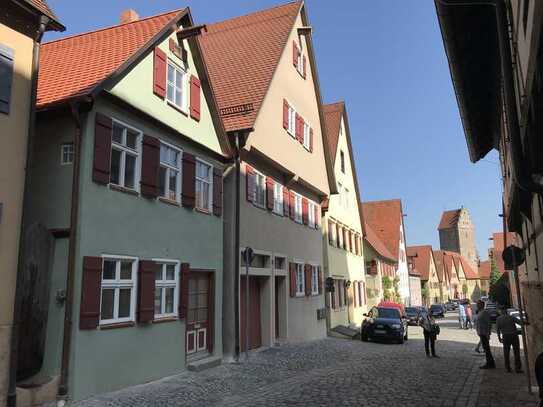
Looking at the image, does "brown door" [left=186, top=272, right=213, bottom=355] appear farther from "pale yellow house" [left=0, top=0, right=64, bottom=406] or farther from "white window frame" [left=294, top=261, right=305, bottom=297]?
"white window frame" [left=294, top=261, right=305, bottom=297]

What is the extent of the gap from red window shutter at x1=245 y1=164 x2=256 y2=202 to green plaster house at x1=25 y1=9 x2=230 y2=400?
6.06 ft

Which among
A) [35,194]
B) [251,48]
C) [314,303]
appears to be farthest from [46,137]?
[314,303]

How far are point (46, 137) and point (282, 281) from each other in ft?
36.1

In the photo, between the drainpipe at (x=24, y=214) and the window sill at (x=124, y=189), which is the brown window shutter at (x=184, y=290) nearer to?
the window sill at (x=124, y=189)

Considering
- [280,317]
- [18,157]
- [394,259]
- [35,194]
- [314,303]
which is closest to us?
[18,157]

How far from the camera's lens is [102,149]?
10.3 m

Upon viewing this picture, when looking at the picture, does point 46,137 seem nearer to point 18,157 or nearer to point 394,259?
point 18,157

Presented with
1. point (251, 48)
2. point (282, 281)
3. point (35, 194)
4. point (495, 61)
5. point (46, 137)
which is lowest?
point (282, 281)

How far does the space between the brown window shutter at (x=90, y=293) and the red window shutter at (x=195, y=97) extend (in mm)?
5322

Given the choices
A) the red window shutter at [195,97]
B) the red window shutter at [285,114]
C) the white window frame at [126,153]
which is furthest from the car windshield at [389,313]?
the white window frame at [126,153]

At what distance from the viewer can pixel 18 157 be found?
354 inches

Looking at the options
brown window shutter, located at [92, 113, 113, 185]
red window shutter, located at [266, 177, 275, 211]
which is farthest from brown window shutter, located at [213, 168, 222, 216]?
brown window shutter, located at [92, 113, 113, 185]

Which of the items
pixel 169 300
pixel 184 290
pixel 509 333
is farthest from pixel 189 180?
pixel 509 333

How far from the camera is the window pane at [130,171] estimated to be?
11.3 metres
